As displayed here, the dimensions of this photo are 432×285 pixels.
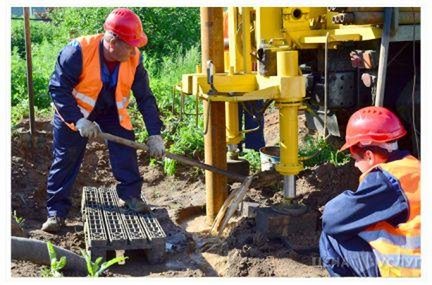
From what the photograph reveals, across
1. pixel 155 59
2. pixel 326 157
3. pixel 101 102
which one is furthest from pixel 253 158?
pixel 155 59

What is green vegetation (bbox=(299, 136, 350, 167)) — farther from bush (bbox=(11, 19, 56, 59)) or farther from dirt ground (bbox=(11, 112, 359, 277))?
bush (bbox=(11, 19, 56, 59))

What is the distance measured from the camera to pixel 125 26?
4723mm

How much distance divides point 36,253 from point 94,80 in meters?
1.53

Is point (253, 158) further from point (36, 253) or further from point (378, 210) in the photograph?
point (378, 210)

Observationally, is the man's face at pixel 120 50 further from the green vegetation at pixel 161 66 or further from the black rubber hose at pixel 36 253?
the black rubber hose at pixel 36 253

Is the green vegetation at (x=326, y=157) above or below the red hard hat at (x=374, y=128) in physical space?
below

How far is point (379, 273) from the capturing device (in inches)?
132

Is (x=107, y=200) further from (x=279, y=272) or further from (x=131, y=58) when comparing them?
(x=279, y=272)

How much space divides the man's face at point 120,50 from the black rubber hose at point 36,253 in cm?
161

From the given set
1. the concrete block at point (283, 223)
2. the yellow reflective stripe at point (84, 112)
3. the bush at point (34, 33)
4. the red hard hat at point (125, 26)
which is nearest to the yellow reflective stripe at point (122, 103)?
the yellow reflective stripe at point (84, 112)

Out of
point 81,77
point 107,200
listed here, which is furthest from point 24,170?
point 81,77

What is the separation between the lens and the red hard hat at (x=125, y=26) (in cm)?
473

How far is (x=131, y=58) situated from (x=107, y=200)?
1.30 metres

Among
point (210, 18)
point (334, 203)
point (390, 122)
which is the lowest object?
point (334, 203)
